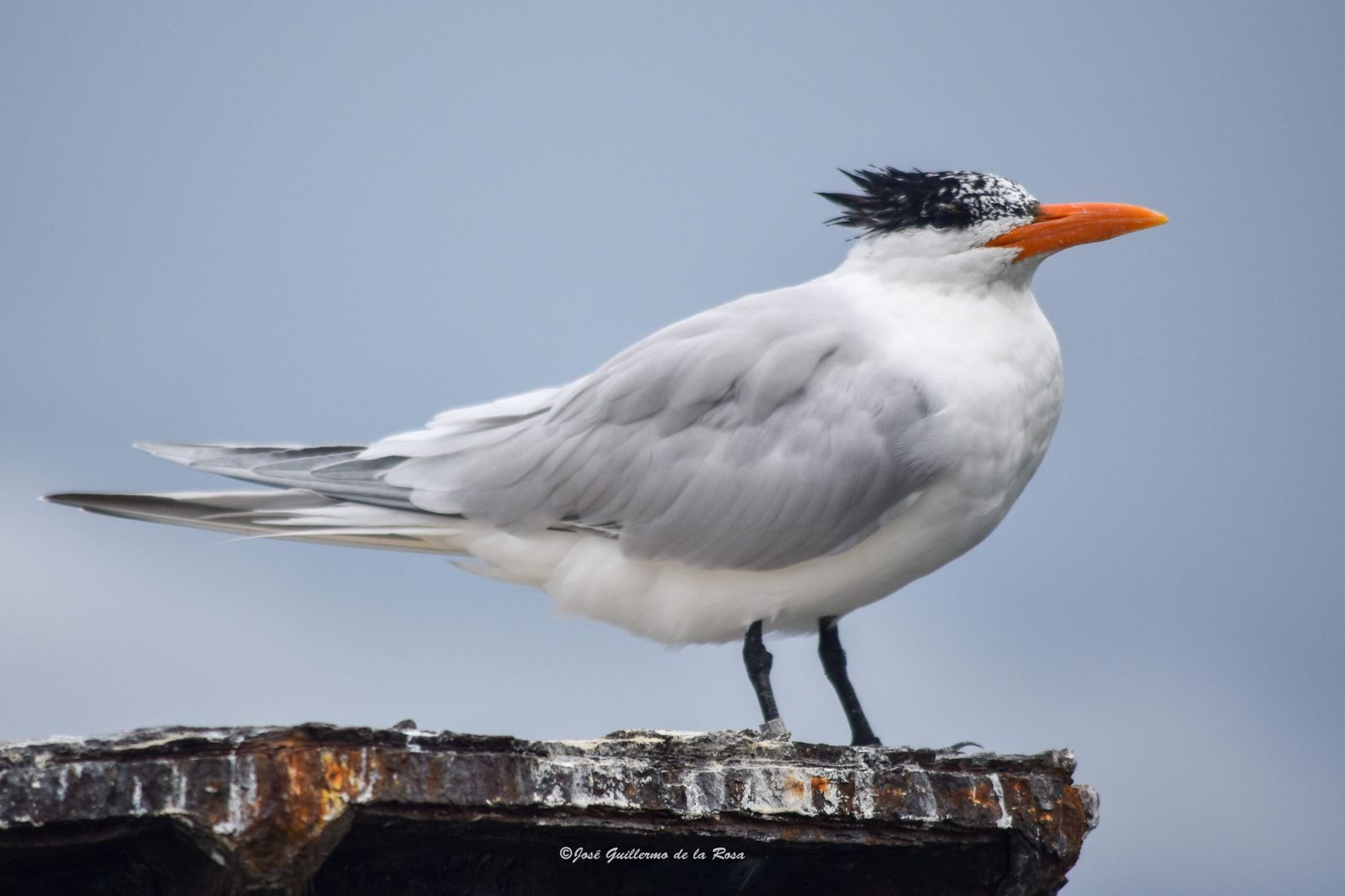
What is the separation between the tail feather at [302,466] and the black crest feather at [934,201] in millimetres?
1919

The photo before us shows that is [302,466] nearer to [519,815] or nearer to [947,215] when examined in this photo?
[947,215]

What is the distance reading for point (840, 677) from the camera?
19.3 ft

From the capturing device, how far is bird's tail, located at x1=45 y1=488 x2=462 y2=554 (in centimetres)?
566

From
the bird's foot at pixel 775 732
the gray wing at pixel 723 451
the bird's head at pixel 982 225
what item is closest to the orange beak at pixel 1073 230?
the bird's head at pixel 982 225

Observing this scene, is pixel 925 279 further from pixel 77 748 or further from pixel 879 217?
pixel 77 748

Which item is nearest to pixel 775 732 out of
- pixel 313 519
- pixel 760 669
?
pixel 760 669

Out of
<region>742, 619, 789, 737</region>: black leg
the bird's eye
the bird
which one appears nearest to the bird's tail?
the bird

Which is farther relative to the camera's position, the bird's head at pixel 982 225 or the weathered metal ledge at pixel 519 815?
the bird's head at pixel 982 225

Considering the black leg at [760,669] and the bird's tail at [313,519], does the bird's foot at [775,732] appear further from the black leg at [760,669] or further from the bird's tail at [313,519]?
the bird's tail at [313,519]

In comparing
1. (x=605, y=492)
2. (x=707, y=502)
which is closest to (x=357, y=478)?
(x=605, y=492)

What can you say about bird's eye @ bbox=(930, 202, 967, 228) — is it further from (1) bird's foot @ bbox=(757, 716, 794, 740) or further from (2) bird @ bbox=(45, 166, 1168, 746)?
(1) bird's foot @ bbox=(757, 716, 794, 740)

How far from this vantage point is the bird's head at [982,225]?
18.9 feet

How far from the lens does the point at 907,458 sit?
5.22 metres

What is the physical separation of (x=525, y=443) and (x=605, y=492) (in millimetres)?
384
